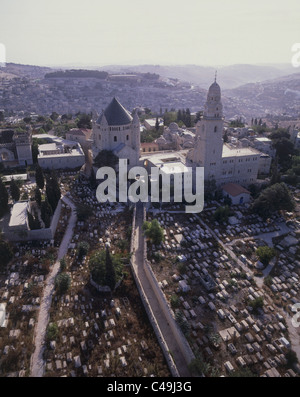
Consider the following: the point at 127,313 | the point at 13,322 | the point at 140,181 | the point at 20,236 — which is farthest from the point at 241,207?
the point at 13,322

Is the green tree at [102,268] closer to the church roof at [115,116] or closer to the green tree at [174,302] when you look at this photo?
the green tree at [174,302]

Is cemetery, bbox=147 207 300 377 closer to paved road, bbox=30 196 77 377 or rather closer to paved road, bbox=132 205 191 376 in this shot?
paved road, bbox=132 205 191 376

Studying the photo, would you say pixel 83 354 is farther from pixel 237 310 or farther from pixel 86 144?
pixel 86 144

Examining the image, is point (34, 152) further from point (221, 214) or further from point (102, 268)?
point (221, 214)

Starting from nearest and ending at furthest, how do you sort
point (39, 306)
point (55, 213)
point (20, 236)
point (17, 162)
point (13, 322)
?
point (13, 322) < point (39, 306) < point (20, 236) < point (55, 213) < point (17, 162)

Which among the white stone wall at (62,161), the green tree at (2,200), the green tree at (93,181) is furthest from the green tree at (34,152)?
the green tree at (2,200)

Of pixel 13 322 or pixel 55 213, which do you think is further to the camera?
pixel 55 213
